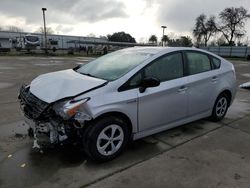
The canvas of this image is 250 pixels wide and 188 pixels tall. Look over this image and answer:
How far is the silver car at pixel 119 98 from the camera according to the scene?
2973 mm

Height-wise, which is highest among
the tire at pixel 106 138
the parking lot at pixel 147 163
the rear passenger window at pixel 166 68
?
the rear passenger window at pixel 166 68

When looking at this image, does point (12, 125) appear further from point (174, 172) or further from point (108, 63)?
point (174, 172)

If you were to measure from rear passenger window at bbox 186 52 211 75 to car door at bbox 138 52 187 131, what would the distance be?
0.74ft

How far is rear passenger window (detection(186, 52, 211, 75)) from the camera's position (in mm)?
4172

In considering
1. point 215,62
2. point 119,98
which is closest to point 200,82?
point 215,62

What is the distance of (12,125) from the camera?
14.8 feet

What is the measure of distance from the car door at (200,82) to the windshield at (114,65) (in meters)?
0.90

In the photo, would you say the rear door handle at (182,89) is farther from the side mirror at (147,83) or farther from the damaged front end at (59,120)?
the damaged front end at (59,120)

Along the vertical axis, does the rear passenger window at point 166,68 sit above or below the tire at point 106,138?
above

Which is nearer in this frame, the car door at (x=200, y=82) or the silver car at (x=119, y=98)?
the silver car at (x=119, y=98)

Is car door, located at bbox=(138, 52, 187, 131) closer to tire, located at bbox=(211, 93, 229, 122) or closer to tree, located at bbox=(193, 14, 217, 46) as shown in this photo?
tire, located at bbox=(211, 93, 229, 122)

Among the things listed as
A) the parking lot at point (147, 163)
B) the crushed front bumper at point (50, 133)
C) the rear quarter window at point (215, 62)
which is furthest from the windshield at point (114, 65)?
the rear quarter window at point (215, 62)

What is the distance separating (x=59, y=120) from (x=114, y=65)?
1369 millimetres

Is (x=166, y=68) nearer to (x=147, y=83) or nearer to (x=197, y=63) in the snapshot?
(x=147, y=83)
